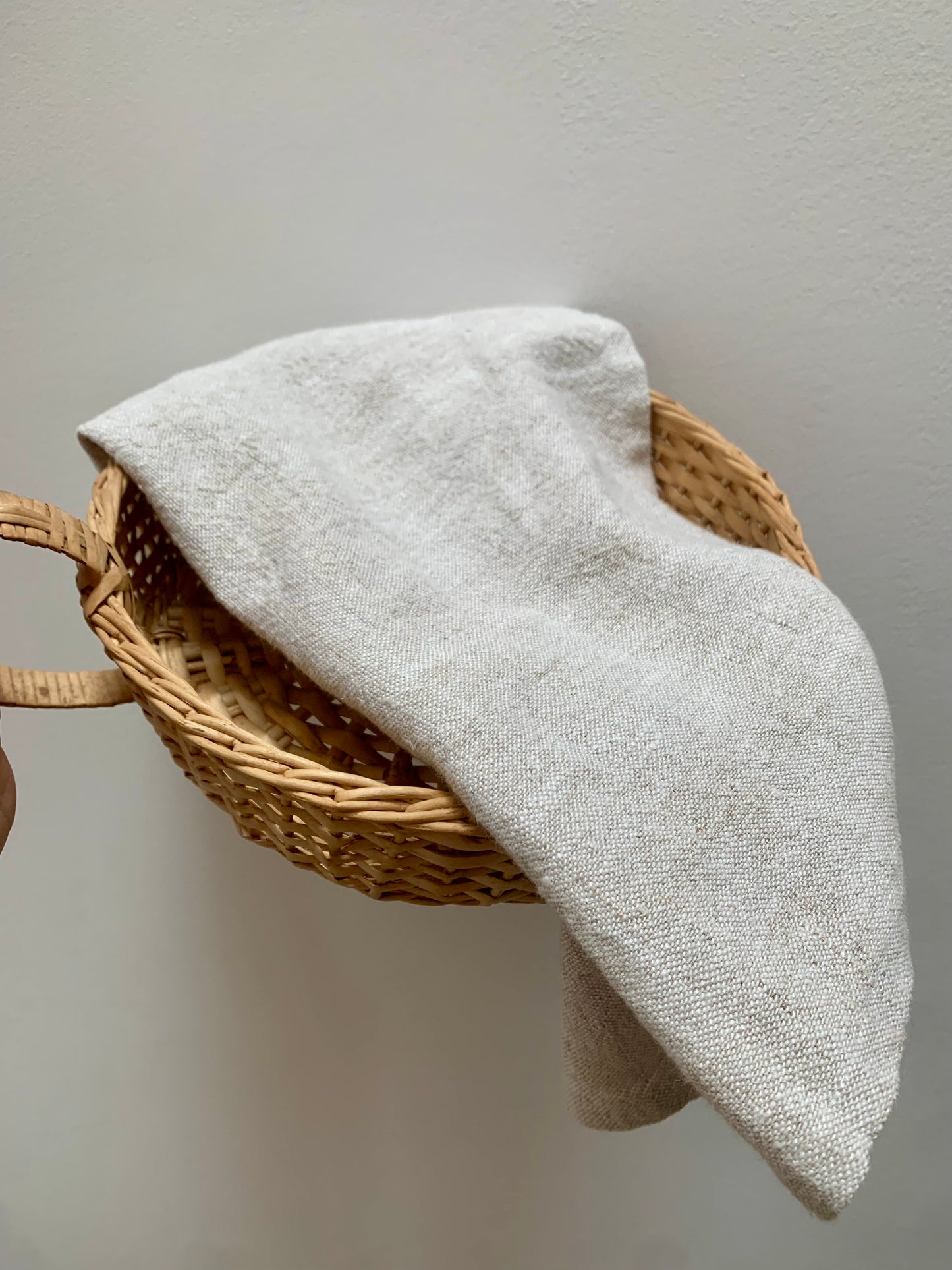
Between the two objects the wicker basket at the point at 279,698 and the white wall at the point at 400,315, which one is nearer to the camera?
the wicker basket at the point at 279,698

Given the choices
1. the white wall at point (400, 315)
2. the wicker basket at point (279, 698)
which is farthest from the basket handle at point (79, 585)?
the white wall at point (400, 315)

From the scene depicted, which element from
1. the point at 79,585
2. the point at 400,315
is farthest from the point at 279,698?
the point at 400,315

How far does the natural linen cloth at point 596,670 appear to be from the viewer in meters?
0.36

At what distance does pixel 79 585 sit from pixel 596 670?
257 millimetres

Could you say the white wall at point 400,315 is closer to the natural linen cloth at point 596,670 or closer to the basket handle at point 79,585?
the natural linen cloth at point 596,670

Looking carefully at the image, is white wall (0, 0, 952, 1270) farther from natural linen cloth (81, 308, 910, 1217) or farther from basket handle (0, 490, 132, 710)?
basket handle (0, 490, 132, 710)

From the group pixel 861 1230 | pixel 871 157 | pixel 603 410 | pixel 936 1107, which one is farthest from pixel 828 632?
pixel 861 1230

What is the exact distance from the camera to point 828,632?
1.47 ft

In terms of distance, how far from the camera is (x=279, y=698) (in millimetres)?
539

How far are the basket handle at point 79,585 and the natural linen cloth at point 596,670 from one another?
41 millimetres

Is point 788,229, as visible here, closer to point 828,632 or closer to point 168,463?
point 828,632

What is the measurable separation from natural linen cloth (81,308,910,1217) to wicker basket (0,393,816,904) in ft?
0.10

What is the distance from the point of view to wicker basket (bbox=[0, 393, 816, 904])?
39 centimetres

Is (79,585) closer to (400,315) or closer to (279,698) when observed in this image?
(279,698)
